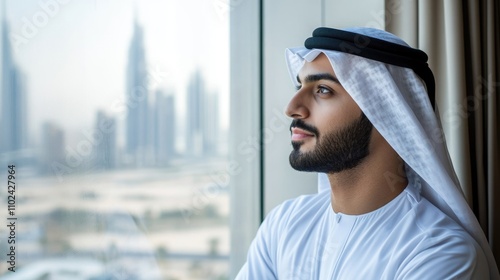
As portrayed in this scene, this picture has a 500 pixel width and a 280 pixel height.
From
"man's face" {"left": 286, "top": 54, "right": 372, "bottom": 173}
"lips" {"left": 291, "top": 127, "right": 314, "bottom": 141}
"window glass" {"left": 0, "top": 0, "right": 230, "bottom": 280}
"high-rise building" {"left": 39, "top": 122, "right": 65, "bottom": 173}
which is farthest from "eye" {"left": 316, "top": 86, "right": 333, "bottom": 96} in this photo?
"high-rise building" {"left": 39, "top": 122, "right": 65, "bottom": 173}

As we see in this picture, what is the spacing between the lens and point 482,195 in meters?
2.06

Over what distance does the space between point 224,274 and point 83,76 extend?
89 cm

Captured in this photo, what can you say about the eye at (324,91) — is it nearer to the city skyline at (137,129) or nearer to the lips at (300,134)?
the lips at (300,134)

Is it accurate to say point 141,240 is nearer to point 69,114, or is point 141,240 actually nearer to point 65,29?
point 69,114

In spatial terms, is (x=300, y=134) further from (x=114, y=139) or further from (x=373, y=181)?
(x=114, y=139)

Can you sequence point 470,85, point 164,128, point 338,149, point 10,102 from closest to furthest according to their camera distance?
point 10,102 < point 338,149 < point 164,128 < point 470,85

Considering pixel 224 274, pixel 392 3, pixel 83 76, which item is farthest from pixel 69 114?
pixel 392 3

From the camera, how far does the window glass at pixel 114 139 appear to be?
161 centimetres

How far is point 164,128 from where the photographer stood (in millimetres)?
2010

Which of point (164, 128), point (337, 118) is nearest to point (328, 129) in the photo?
point (337, 118)

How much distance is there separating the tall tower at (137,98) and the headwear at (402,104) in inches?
20.2

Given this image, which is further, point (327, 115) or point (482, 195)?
point (482, 195)

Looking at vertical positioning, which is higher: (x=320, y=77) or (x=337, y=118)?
(x=320, y=77)

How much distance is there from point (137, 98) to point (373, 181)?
0.70 m
